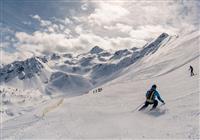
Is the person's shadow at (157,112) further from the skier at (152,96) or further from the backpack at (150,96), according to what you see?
the backpack at (150,96)

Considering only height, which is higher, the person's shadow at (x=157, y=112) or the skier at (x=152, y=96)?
the skier at (x=152, y=96)

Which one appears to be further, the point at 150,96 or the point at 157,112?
the point at 150,96

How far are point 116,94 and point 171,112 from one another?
58.8 feet

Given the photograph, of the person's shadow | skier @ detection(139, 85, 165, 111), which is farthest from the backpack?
the person's shadow

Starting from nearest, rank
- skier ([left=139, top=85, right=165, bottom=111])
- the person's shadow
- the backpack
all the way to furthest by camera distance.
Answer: the person's shadow < skier ([left=139, top=85, right=165, bottom=111]) < the backpack

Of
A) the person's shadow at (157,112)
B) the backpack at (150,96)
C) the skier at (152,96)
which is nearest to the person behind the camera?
the person's shadow at (157,112)

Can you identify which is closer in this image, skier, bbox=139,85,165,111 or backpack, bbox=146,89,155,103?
skier, bbox=139,85,165,111

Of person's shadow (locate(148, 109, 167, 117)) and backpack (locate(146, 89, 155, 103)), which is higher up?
backpack (locate(146, 89, 155, 103))

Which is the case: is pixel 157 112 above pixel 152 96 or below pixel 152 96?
below

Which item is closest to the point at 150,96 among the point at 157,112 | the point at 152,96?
the point at 152,96

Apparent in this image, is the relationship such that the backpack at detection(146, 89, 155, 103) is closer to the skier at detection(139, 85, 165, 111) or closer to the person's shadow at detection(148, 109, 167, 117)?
the skier at detection(139, 85, 165, 111)

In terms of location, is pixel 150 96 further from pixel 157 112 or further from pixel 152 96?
pixel 157 112

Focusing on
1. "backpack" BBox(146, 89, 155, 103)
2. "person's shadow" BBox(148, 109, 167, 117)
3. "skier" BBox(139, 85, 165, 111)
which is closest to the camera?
"person's shadow" BBox(148, 109, 167, 117)

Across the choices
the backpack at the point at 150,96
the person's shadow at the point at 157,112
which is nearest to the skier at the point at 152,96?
the backpack at the point at 150,96
